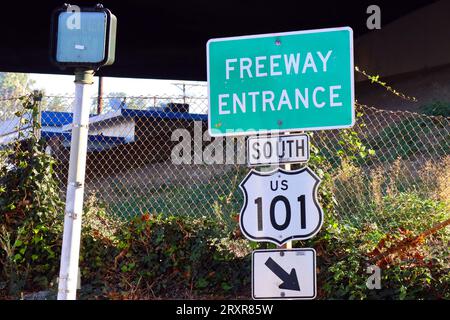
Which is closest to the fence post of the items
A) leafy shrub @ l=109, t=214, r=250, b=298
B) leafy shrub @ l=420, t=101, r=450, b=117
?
leafy shrub @ l=109, t=214, r=250, b=298

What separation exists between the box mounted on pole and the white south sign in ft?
4.15

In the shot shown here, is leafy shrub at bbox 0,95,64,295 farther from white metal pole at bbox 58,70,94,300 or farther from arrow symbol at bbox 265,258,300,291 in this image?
arrow symbol at bbox 265,258,300,291

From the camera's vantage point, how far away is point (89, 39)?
477cm

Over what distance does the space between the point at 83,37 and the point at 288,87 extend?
4.48ft

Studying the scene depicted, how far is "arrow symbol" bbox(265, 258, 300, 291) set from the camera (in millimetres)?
4395

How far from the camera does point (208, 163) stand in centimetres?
1088

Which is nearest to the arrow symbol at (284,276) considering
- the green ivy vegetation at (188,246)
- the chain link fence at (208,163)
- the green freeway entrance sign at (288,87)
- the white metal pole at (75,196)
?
the green freeway entrance sign at (288,87)

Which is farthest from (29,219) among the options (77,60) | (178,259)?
(77,60)

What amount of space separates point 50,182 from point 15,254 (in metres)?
0.83

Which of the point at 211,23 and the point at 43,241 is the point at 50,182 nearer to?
the point at 43,241

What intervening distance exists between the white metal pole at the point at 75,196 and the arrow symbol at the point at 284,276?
1.25 m

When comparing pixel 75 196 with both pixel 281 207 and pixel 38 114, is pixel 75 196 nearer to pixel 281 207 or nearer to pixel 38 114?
pixel 281 207

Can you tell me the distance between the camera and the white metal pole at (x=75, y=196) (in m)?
4.69

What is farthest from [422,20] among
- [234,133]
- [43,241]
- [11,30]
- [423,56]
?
[234,133]
